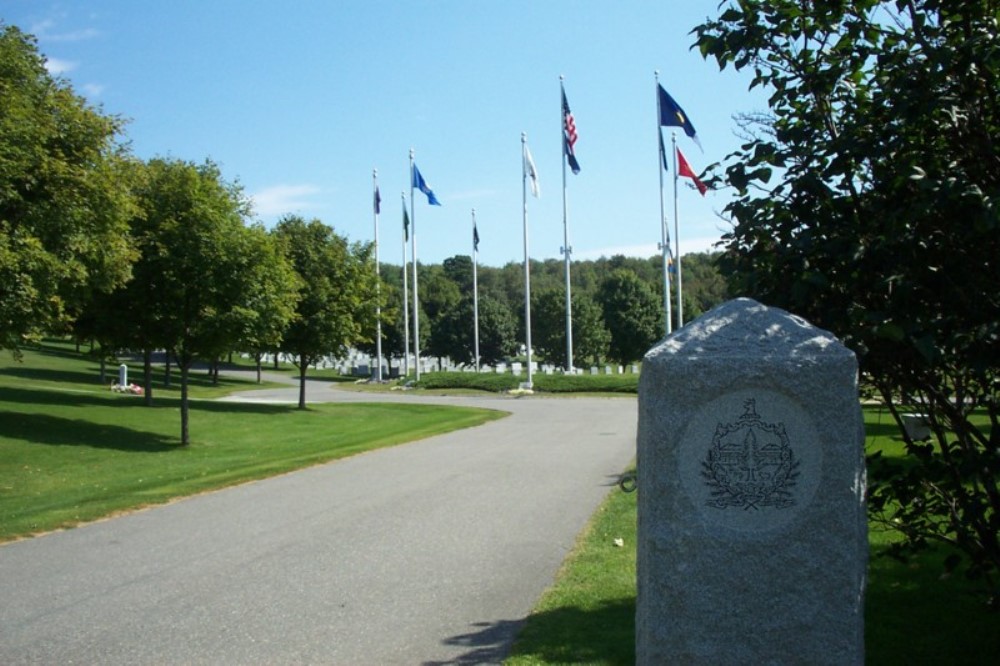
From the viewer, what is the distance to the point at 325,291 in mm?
31922

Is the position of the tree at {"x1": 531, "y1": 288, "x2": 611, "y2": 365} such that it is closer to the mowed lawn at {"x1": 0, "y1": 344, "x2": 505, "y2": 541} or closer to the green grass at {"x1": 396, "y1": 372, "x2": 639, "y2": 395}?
the green grass at {"x1": 396, "y1": 372, "x2": 639, "y2": 395}

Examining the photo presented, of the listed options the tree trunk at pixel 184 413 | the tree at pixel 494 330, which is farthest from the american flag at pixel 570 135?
the tree at pixel 494 330

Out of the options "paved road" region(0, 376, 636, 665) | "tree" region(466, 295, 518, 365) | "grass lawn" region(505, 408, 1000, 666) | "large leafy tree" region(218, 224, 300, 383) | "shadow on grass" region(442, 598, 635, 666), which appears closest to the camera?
"grass lawn" region(505, 408, 1000, 666)

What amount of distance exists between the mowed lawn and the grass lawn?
6.43 m

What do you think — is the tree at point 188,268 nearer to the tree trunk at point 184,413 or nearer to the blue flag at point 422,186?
the tree trunk at point 184,413

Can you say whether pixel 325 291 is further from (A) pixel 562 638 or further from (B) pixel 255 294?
(A) pixel 562 638

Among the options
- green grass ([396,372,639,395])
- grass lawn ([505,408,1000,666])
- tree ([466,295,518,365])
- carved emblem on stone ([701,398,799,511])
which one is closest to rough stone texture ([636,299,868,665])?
carved emblem on stone ([701,398,799,511])

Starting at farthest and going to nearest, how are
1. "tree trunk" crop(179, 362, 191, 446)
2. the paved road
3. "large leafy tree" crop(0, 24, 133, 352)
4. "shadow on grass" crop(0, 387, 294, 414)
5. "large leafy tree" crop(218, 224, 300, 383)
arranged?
"shadow on grass" crop(0, 387, 294, 414) → "tree trunk" crop(179, 362, 191, 446) → "large leafy tree" crop(218, 224, 300, 383) → "large leafy tree" crop(0, 24, 133, 352) → the paved road

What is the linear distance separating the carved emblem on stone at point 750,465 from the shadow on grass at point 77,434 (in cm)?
1836

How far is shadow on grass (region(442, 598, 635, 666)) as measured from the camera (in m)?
5.62

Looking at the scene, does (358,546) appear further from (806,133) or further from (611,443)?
(611,443)

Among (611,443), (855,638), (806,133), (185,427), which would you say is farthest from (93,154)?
(855,638)

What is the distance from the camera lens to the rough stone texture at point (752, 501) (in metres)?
4.41

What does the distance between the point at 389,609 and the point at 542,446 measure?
1325cm
